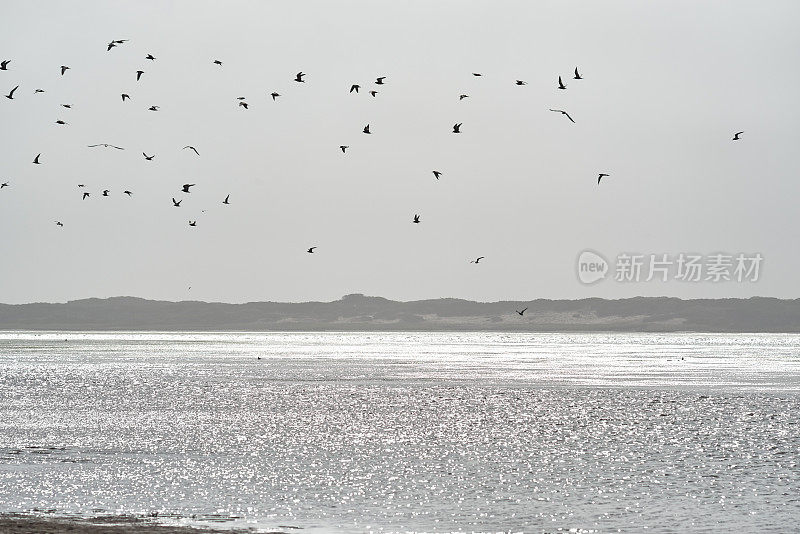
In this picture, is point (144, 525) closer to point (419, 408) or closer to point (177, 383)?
point (419, 408)

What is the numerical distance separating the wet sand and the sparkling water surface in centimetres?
105

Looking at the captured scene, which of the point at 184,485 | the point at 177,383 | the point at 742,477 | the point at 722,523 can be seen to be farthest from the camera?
the point at 177,383

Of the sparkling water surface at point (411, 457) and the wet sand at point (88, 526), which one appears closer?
the wet sand at point (88, 526)

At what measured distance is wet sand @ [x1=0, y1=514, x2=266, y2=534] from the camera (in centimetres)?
2289

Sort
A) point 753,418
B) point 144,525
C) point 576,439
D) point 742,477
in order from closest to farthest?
1. point 144,525
2. point 742,477
3. point 576,439
4. point 753,418

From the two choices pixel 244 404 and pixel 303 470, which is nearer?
pixel 303 470

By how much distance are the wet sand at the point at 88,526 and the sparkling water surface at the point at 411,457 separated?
41.3 inches

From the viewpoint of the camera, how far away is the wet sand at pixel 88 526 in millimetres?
22891

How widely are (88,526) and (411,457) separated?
16539mm

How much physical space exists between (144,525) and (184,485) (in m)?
6.90

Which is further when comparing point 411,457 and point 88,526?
point 411,457

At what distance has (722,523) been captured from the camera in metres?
26.4

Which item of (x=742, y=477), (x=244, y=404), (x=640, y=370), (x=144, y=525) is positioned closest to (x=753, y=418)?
(x=742, y=477)

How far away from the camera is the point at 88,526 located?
2397cm
